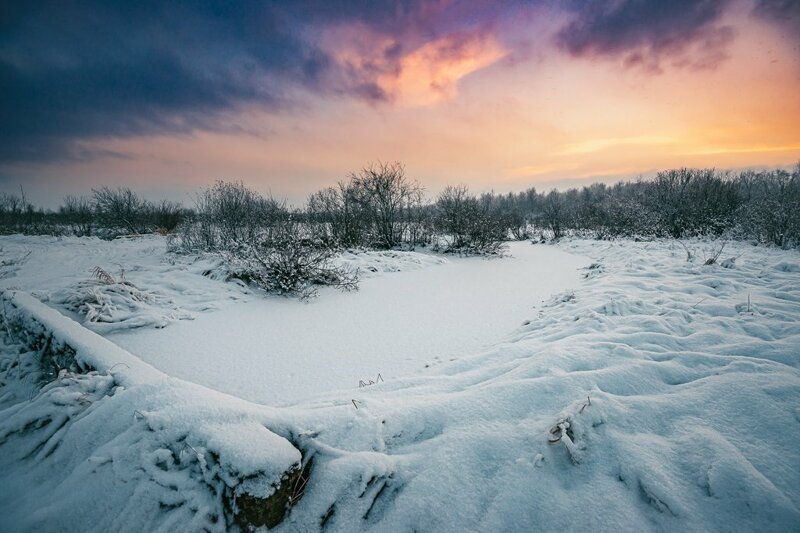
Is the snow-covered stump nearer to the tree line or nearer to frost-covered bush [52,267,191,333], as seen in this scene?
frost-covered bush [52,267,191,333]

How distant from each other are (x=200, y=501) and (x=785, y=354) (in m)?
4.20

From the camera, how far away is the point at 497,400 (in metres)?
2.02

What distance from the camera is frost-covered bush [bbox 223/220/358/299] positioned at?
6.84 metres

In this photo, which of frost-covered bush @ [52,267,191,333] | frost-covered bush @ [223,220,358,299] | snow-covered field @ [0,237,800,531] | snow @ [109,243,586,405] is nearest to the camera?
snow-covered field @ [0,237,800,531]

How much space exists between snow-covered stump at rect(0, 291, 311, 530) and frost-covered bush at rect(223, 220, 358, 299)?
4.63 meters

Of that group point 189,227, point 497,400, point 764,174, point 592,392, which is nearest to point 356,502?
point 497,400

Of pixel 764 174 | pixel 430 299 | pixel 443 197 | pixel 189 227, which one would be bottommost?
pixel 430 299

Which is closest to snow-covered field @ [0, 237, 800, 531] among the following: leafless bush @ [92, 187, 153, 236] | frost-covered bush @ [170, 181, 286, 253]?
frost-covered bush @ [170, 181, 286, 253]

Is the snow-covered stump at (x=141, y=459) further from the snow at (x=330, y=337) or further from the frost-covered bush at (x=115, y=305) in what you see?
the frost-covered bush at (x=115, y=305)

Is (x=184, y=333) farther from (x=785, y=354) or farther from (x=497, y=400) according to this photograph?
(x=785, y=354)

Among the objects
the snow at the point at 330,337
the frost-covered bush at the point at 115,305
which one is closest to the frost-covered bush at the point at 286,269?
the snow at the point at 330,337

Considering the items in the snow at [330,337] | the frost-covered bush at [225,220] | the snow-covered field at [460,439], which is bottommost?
the snow at [330,337]

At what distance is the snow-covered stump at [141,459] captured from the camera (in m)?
1.37

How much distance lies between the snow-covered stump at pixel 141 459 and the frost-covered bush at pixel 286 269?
4.63 meters
